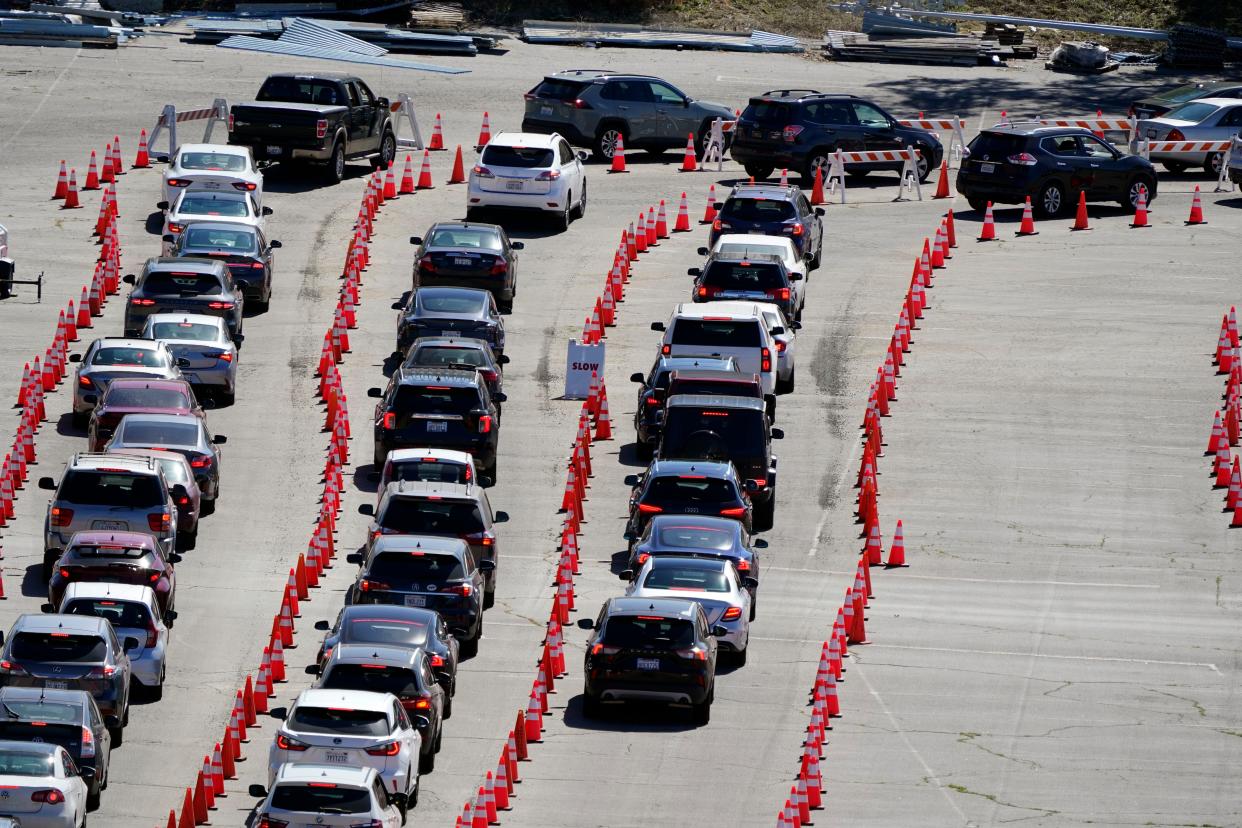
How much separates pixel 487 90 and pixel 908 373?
19.4 m

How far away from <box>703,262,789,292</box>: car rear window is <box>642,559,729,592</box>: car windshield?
12042 millimetres

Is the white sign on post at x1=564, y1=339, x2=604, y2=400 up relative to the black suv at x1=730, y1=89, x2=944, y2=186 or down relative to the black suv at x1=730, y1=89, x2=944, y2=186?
down

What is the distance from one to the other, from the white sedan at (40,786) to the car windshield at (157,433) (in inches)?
409

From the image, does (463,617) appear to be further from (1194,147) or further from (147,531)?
(1194,147)

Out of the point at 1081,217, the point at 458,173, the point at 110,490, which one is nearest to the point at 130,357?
the point at 110,490

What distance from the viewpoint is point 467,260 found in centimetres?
4075

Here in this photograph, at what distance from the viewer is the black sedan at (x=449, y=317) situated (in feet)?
124

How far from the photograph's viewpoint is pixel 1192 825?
2359 cm

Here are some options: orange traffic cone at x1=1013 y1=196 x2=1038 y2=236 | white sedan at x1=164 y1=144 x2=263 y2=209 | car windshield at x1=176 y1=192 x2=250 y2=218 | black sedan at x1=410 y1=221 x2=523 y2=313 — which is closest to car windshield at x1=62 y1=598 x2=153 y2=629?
black sedan at x1=410 y1=221 x2=523 y2=313

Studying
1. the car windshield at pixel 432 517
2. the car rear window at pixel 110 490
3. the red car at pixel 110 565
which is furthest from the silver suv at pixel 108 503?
the car windshield at pixel 432 517

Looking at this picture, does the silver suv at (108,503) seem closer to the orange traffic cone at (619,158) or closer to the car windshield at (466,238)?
the car windshield at (466,238)

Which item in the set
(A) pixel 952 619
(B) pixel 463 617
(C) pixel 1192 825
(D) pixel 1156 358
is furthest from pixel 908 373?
(C) pixel 1192 825

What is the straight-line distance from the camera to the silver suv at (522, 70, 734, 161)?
51188 mm

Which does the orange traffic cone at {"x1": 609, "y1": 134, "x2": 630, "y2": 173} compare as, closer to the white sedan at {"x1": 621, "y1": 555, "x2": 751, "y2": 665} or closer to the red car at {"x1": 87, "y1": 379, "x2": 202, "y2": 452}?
the red car at {"x1": 87, "y1": 379, "x2": 202, "y2": 452}
